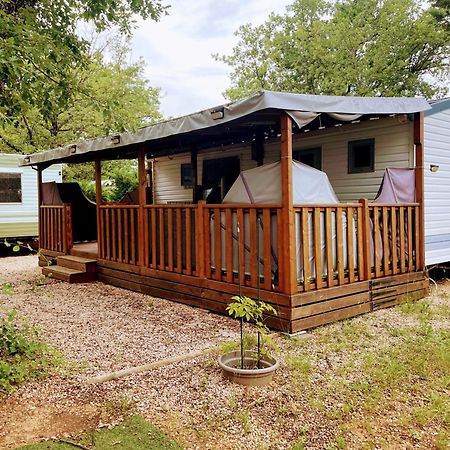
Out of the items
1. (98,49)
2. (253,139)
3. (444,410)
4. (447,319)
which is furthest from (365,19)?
(444,410)

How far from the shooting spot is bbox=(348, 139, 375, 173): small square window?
6.56 meters

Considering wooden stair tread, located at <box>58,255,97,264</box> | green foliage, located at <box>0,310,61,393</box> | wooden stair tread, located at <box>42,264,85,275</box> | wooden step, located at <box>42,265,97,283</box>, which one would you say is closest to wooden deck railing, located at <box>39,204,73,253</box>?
wooden stair tread, located at <box>58,255,97,264</box>

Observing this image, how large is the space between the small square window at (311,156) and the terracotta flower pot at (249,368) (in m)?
4.66

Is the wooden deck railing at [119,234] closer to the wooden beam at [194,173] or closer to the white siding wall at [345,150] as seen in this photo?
the wooden beam at [194,173]

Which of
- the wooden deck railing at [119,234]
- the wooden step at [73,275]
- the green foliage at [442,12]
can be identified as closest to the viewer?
the wooden deck railing at [119,234]

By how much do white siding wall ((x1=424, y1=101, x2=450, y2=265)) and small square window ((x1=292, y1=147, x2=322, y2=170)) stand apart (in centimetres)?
166

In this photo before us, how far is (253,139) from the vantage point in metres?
7.89

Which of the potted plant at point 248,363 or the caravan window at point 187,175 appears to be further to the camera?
the caravan window at point 187,175

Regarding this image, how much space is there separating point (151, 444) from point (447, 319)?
146 inches

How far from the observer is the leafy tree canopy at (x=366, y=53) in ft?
60.9

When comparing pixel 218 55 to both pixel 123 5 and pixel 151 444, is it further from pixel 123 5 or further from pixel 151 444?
pixel 151 444

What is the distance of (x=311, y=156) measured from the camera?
7.46m

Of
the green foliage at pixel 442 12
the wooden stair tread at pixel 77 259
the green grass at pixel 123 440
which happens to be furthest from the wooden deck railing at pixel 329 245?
the green foliage at pixel 442 12

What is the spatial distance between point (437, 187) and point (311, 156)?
2.02m
